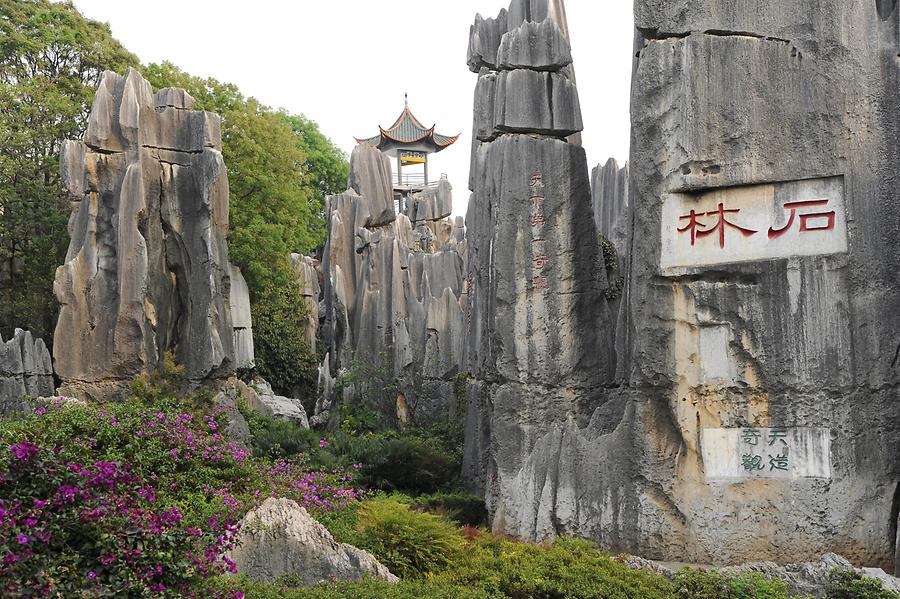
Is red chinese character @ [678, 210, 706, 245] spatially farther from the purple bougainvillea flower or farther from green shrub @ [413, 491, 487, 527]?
the purple bougainvillea flower

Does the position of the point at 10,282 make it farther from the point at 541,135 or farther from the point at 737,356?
the point at 737,356

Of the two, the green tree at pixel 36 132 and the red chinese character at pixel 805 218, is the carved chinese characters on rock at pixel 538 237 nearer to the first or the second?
the red chinese character at pixel 805 218

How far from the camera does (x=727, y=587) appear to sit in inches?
241

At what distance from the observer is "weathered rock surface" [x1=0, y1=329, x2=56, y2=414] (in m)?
15.0

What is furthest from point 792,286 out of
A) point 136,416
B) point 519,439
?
point 136,416

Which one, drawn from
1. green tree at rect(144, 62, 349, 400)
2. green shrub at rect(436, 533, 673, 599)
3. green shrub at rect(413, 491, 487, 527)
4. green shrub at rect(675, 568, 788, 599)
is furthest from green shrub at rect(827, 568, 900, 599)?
green tree at rect(144, 62, 349, 400)

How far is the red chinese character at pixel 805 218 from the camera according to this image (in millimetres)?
7715

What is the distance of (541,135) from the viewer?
10062mm

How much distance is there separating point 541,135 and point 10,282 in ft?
43.3

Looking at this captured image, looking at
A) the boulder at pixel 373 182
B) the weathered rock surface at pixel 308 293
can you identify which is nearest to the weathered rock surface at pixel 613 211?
the weathered rock surface at pixel 308 293

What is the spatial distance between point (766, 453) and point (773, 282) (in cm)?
150

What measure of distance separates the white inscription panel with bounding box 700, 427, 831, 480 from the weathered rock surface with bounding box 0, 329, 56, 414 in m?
11.3

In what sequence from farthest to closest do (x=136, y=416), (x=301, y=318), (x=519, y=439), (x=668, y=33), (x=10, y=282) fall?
(x=301, y=318), (x=10, y=282), (x=519, y=439), (x=668, y=33), (x=136, y=416)

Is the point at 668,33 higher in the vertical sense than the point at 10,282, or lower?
higher
